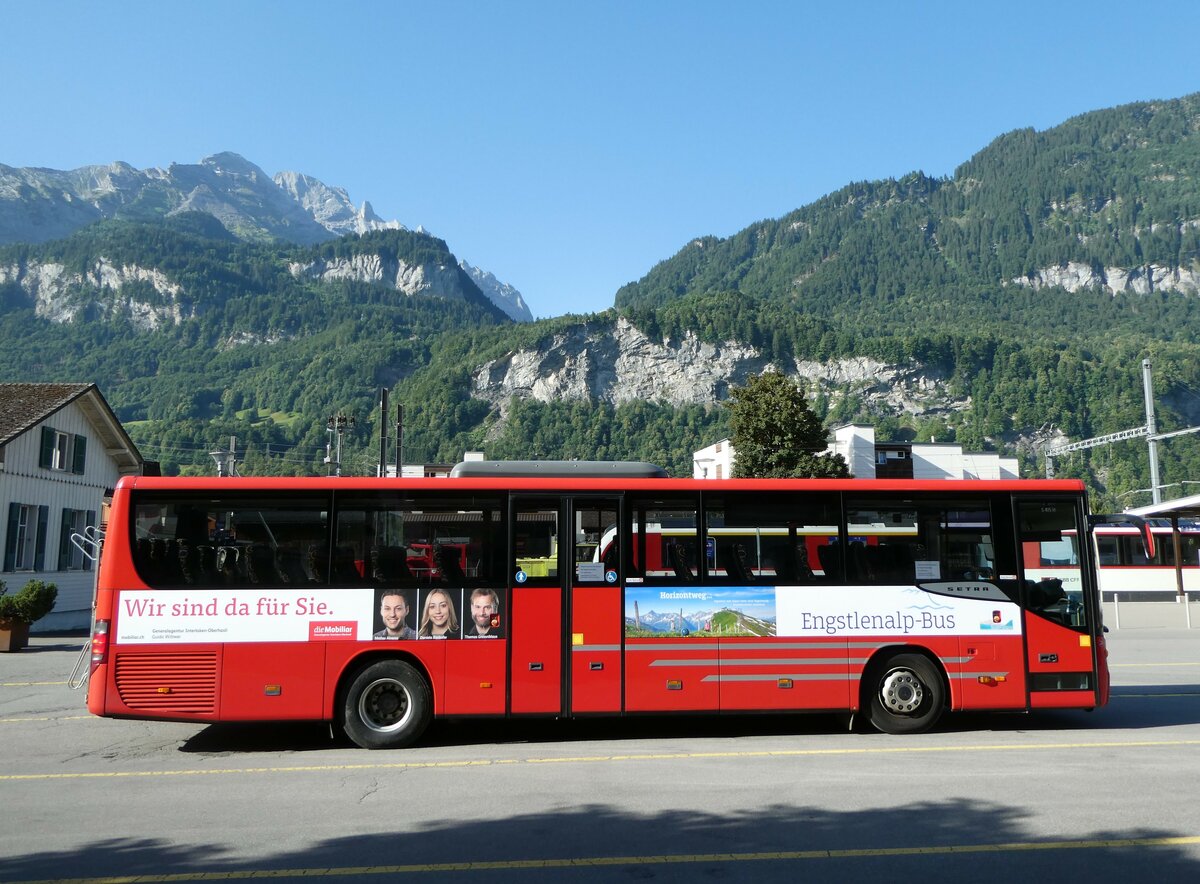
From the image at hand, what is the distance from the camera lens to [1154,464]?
6131 centimetres

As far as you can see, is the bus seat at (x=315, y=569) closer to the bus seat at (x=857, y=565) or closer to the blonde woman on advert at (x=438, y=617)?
the blonde woman on advert at (x=438, y=617)

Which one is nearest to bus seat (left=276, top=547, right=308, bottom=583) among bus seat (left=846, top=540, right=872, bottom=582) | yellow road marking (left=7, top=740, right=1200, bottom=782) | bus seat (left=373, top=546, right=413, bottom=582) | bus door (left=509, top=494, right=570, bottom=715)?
bus seat (left=373, top=546, right=413, bottom=582)

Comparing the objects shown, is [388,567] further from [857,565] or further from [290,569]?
[857,565]

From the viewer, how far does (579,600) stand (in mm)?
9992

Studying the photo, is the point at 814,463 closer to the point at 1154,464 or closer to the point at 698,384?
the point at 1154,464

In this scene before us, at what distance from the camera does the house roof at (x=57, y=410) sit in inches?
1078

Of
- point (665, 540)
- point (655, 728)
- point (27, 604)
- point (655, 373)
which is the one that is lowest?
Result: point (655, 728)

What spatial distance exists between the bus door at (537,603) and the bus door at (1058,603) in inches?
207

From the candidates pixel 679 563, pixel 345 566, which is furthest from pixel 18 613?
pixel 679 563

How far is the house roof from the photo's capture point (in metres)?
27.4

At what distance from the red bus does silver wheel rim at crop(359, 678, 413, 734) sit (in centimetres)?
2

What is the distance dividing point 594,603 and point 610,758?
1614mm

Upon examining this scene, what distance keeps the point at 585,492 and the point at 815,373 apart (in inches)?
6949

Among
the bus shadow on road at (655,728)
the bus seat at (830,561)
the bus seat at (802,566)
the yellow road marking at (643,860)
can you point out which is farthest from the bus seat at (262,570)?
the bus seat at (830,561)
